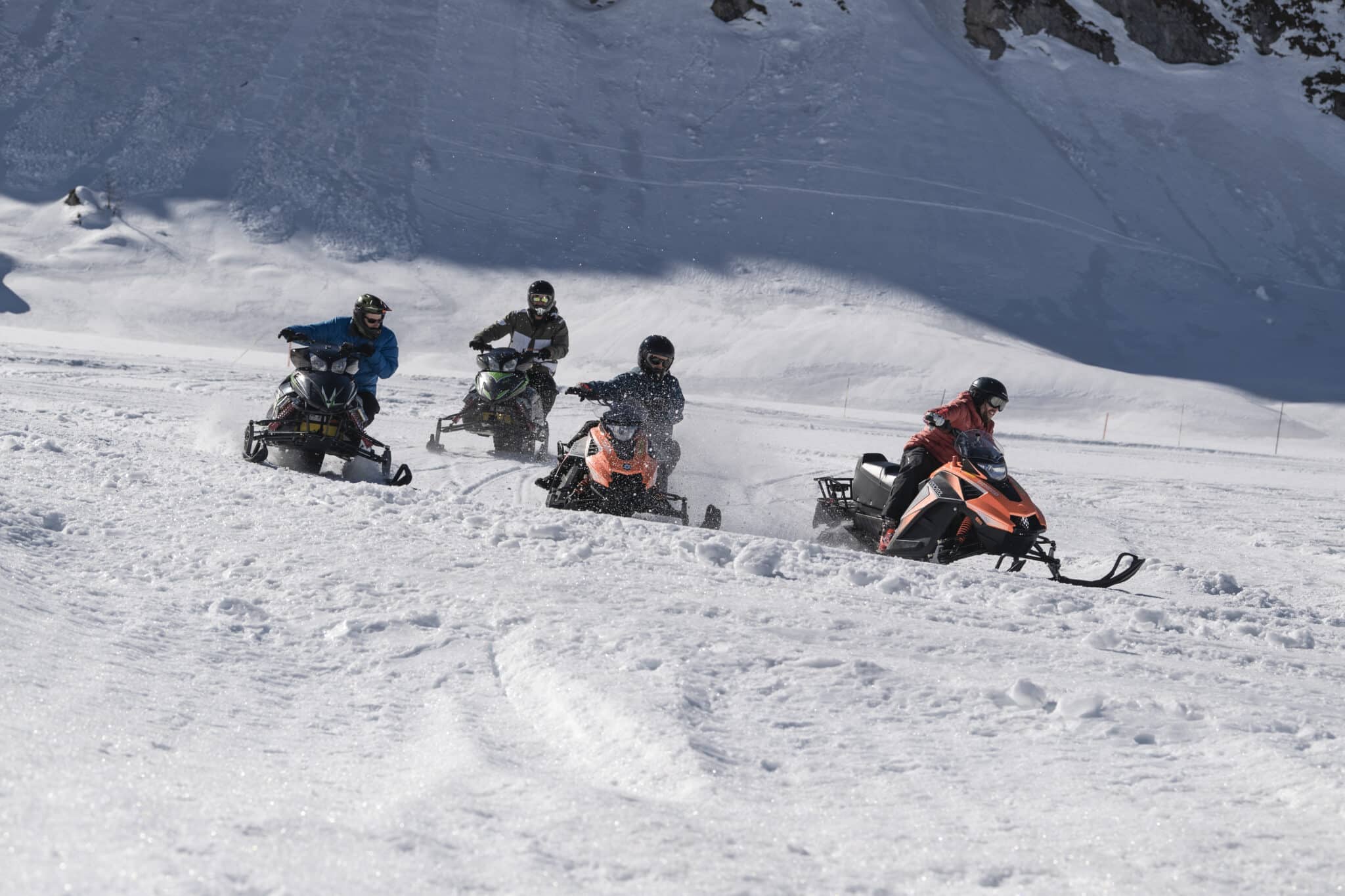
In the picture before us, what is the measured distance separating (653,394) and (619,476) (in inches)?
55.0

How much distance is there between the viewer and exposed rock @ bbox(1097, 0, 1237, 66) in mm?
50250

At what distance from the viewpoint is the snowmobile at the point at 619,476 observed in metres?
8.52

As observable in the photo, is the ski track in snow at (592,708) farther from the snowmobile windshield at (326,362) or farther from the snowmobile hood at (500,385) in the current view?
the snowmobile hood at (500,385)

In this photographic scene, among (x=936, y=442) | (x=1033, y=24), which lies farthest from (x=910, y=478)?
(x=1033, y=24)

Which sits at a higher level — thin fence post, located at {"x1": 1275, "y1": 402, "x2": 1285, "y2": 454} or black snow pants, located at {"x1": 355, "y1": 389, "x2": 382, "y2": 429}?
thin fence post, located at {"x1": 1275, "y1": 402, "x2": 1285, "y2": 454}

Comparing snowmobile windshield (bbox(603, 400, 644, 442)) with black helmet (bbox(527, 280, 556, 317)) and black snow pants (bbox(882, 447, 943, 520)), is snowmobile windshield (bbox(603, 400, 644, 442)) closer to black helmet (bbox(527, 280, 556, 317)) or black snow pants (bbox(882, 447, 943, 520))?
black snow pants (bbox(882, 447, 943, 520))

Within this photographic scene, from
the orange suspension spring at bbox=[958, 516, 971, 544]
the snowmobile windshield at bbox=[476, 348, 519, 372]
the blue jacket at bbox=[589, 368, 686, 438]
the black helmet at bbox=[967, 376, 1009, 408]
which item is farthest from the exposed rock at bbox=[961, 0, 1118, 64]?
the orange suspension spring at bbox=[958, 516, 971, 544]

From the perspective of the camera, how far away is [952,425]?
27.2 feet

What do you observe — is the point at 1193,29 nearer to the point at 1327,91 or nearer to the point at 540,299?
the point at 1327,91

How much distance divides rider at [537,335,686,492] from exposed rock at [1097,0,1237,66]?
154 ft

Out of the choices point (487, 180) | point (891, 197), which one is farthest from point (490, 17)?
point (891, 197)

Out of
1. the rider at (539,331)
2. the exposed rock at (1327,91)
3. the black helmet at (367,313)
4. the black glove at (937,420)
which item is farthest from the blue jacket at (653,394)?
the exposed rock at (1327,91)

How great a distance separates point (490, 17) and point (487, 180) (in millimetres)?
10364

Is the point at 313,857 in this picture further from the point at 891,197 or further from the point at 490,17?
the point at 490,17
